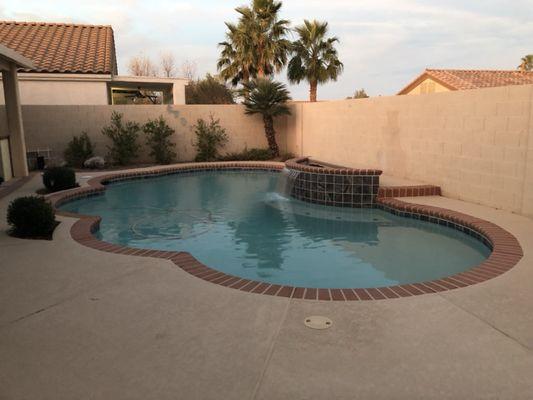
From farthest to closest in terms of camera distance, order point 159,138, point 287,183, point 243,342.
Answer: point 159,138 → point 287,183 → point 243,342

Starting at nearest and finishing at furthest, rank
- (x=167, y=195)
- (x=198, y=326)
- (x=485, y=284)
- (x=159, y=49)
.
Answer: (x=198, y=326) → (x=485, y=284) → (x=167, y=195) → (x=159, y=49)

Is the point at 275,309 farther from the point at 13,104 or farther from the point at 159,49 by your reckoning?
the point at 159,49

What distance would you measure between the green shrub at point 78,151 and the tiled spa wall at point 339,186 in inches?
360

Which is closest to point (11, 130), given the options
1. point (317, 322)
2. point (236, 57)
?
point (317, 322)

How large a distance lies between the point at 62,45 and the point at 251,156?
10.0 m

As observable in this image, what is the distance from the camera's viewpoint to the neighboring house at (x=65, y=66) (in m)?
17.2

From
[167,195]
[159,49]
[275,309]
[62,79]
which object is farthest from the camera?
[159,49]

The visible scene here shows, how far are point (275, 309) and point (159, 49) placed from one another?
4799 centimetres

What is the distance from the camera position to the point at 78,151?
15.9 m

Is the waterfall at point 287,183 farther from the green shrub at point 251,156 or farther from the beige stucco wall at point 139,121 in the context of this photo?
the beige stucco wall at point 139,121

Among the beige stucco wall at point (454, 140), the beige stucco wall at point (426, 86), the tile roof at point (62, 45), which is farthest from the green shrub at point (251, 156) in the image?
the beige stucco wall at point (426, 86)

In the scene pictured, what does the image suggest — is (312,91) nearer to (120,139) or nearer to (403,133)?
(120,139)

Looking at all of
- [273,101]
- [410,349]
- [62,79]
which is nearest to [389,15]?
[273,101]

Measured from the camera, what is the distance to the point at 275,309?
3912 millimetres
